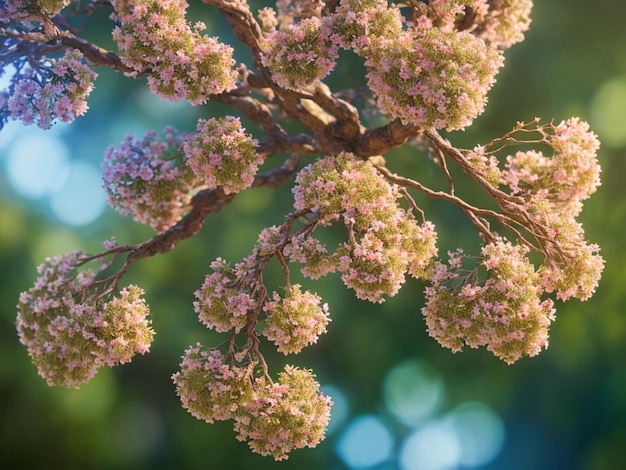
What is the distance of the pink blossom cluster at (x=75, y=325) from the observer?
9.75 feet

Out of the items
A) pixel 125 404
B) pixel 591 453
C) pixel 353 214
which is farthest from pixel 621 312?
pixel 125 404

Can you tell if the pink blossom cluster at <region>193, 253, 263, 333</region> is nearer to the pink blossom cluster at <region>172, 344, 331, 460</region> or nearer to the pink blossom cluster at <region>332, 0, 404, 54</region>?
the pink blossom cluster at <region>172, 344, 331, 460</region>

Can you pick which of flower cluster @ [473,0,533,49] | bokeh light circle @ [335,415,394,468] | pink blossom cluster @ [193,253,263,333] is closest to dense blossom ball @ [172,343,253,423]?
pink blossom cluster @ [193,253,263,333]

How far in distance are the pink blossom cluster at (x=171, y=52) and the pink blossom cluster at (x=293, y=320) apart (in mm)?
821

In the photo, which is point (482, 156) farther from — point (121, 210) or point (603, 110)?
point (603, 110)

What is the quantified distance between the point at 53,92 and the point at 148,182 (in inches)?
23.2

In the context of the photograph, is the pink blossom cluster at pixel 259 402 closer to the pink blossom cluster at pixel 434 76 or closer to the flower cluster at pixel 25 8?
the pink blossom cluster at pixel 434 76

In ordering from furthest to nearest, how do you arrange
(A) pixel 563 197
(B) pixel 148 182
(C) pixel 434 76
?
1. (B) pixel 148 182
2. (A) pixel 563 197
3. (C) pixel 434 76

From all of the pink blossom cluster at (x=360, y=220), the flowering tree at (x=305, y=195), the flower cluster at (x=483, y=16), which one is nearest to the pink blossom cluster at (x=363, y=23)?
the flowering tree at (x=305, y=195)

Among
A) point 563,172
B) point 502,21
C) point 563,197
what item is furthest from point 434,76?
point 502,21

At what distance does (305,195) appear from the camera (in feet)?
9.14

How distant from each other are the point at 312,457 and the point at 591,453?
179 cm

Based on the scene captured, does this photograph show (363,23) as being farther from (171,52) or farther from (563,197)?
(563,197)

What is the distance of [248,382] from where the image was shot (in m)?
2.88
